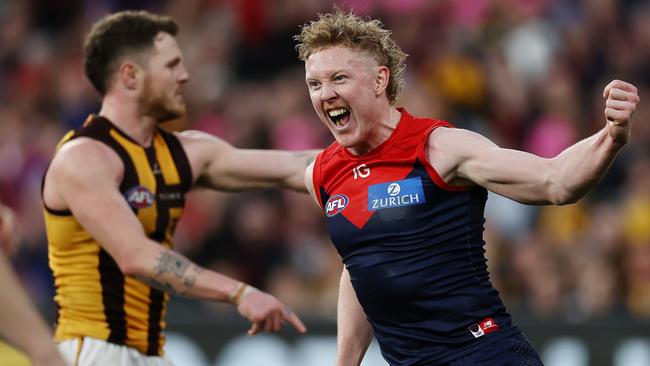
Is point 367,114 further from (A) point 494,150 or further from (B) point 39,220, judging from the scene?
(B) point 39,220

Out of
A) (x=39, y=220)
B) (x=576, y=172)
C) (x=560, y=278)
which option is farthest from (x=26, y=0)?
(x=576, y=172)

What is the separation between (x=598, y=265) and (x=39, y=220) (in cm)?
565

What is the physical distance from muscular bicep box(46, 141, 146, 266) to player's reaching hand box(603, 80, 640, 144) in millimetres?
2569

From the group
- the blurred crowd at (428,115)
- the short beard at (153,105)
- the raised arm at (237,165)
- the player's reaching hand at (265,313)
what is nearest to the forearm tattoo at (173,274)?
the player's reaching hand at (265,313)

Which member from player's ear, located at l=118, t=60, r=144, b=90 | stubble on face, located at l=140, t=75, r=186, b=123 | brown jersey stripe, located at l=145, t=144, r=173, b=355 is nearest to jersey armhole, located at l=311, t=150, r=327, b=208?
brown jersey stripe, located at l=145, t=144, r=173, b=355

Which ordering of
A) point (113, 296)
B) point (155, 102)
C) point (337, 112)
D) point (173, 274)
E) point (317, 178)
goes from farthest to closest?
point (155, 102)
point (113, 296)
point (173, 274)
point (317, 178)
point (337, 112)

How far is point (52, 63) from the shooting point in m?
14.3

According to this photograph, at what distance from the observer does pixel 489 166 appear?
4.98 m

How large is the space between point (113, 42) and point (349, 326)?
214 cm

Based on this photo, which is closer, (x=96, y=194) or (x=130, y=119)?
(x=96, y=194)

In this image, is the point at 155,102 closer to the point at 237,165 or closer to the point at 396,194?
the point at 237,165

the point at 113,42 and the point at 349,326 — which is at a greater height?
the point at 113,42

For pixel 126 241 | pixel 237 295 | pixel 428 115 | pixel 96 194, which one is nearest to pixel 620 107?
pixel 237 295

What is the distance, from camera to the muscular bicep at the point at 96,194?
6.11m
